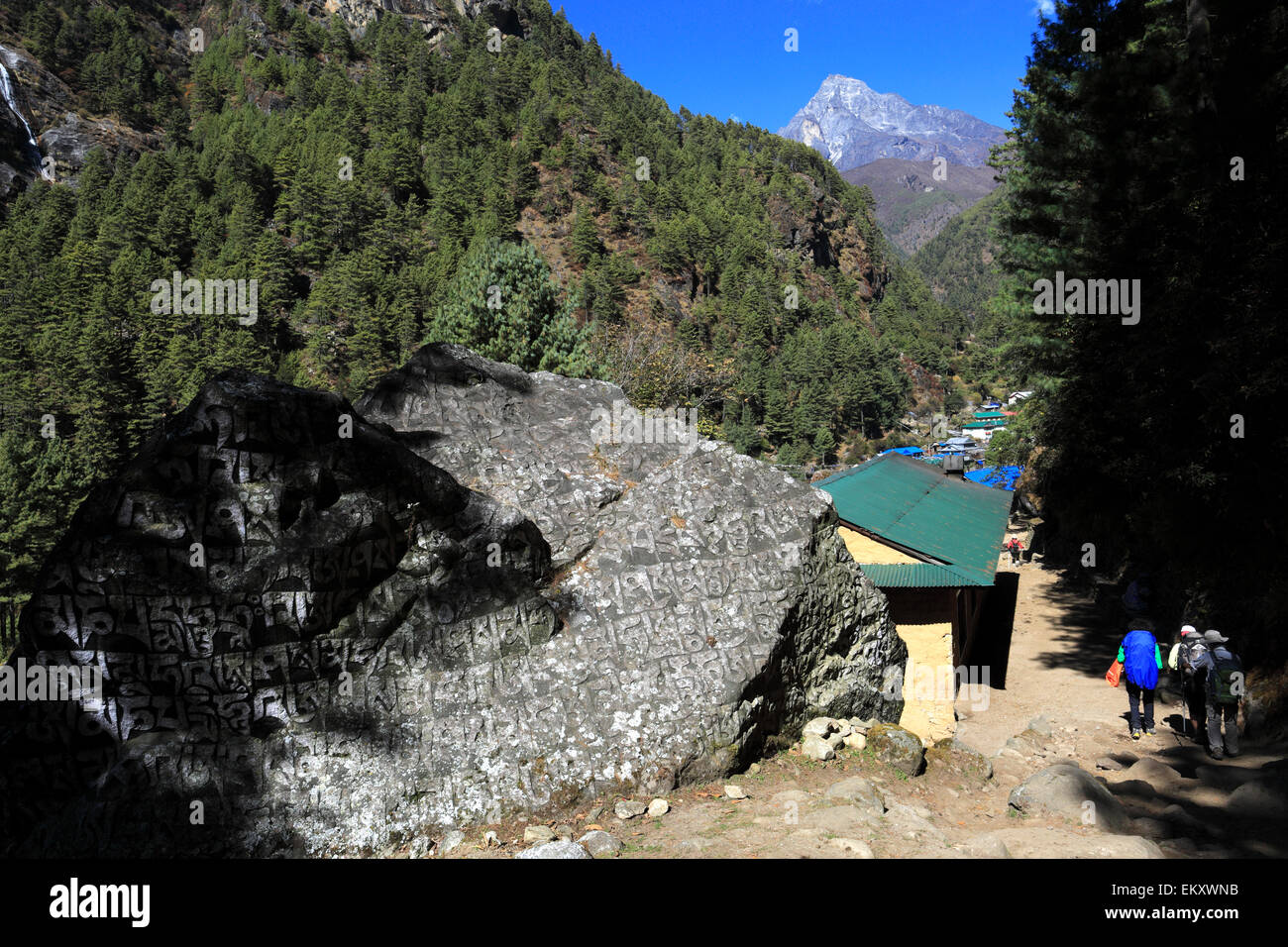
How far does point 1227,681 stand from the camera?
28.7ft

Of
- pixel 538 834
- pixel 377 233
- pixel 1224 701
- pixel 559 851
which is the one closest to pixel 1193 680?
pixel 1224 701

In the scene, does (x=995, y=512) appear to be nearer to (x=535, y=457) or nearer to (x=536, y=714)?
(x=535, y=457)

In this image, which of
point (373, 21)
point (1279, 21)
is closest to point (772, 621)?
point (1279, 21)

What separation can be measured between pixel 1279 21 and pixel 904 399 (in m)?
122

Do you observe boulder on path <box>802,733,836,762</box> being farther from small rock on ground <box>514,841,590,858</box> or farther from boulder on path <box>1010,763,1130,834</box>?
small rock on ground <box>514,841,590,858</box>

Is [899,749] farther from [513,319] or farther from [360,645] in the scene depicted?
[513,319]

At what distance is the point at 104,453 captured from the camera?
178ft

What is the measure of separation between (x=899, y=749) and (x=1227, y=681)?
14.3 feet

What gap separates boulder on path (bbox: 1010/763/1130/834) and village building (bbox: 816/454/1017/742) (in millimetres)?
2600

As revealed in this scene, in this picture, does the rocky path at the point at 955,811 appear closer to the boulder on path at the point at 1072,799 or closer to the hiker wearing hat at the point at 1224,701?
the boulder on path at the point at 1072,799

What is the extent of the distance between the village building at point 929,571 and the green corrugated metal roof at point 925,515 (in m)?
0.04

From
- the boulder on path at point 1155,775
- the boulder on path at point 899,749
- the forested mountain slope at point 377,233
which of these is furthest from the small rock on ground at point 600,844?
the forested mountain slope at point 377,233

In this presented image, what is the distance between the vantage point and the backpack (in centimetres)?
870

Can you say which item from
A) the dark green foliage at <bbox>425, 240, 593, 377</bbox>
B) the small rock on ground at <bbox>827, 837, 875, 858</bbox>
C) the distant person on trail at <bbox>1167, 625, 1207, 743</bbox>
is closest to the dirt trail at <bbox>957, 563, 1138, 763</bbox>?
the distant person on trail at <bbox>1167, 625, 1207, 743</bbox>
